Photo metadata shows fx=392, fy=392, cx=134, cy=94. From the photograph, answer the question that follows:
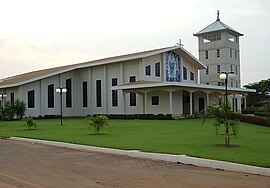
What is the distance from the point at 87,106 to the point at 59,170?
34099mm

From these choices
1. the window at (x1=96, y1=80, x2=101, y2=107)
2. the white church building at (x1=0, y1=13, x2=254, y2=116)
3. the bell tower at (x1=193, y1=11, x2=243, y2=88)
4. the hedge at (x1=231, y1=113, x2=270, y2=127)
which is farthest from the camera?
the bell tower at (x1=193, y1=11, x2=243, y2=88)

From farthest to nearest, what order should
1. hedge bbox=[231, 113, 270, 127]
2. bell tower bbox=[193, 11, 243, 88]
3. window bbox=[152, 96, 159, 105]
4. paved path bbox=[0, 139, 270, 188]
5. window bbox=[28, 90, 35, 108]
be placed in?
bell tower bbox=[193, 11, 243, 88] < window bbox=[28, 90, 35, 108] < window bbox=[152, 96, 159, 105] < hedge bbox=[231, 113, 270, 127] < paved path bbox=[0, 139, 270, 188]

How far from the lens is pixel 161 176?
8.57 m

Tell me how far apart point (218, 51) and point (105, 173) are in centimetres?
4381

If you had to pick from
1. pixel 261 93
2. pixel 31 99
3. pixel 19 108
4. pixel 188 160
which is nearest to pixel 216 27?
pixel 261 93

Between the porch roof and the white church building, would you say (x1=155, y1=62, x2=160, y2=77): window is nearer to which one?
the white church building

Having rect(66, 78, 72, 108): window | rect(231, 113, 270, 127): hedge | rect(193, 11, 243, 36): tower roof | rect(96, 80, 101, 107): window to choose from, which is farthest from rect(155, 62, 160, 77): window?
rect(193, 11, 243, 36): tower roof

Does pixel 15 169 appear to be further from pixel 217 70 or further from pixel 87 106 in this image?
pixel 217 70

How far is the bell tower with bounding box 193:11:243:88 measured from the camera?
50094 millimetres

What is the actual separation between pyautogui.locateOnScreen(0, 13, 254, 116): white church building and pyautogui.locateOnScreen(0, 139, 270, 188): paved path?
72.8 ft

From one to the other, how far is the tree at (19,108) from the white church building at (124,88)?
1.49 metres

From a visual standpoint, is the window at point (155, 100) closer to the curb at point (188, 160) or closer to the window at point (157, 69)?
the window at point (157, 69)

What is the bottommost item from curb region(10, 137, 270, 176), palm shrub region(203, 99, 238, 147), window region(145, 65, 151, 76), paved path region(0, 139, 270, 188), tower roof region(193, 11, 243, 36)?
paved path region(0, 139, 270, 188)

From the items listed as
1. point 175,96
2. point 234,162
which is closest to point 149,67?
point 175,96
